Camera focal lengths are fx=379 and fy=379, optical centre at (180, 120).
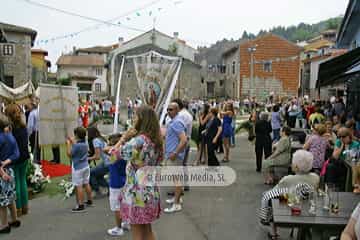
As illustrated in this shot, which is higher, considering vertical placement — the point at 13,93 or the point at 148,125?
the point at 13,93

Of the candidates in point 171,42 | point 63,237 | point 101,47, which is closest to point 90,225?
point 63,237

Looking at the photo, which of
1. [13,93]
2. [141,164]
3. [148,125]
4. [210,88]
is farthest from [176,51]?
Result: [141,164]

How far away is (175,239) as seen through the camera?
498 centimetres

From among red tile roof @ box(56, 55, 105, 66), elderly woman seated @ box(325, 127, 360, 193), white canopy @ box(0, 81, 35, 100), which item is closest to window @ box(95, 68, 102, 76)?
red tile roof @ box(56, 55, 105, 66)

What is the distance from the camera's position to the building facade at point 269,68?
43250 millimetres

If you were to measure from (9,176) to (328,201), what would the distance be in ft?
13.2

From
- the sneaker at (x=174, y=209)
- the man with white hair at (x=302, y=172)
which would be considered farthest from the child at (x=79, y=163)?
the man with white hair at (x=302, y=172)

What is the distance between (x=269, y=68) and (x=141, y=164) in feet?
140

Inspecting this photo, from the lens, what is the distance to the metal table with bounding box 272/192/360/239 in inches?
132

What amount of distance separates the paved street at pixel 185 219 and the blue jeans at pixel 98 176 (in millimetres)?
350

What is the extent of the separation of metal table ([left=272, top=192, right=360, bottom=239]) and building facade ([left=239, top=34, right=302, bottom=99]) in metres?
39.3

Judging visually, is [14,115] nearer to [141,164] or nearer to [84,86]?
[141,164]

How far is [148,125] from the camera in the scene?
3773mm

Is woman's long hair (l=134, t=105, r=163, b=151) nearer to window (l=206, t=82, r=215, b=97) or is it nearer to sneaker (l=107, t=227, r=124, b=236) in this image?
sneaker (l=107, t=227, r=124, b=236)
